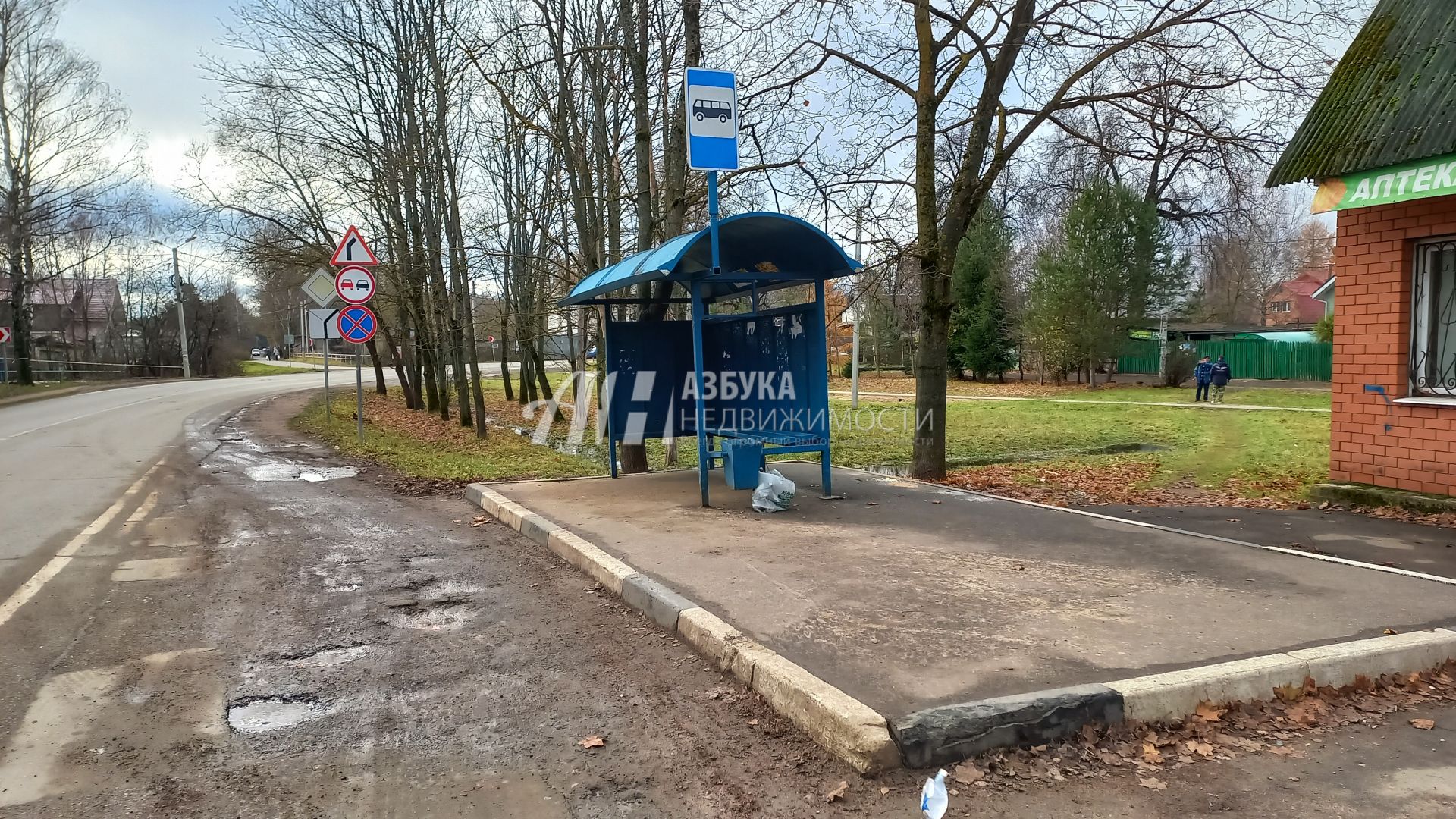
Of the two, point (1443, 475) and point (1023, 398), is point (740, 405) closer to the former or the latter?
point (1443, 475)

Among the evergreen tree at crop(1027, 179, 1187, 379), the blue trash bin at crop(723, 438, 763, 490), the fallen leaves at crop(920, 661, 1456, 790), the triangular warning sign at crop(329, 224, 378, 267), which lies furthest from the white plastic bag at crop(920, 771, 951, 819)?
the evergreen tree at crop(1027, 179, 1187, 379)

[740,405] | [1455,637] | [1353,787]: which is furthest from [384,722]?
[740,405]

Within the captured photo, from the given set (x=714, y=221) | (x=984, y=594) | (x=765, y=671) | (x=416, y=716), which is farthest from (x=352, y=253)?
(x=765, y=671)

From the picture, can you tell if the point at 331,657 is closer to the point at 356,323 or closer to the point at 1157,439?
the point at 356,323

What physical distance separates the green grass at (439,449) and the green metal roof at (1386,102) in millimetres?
8964

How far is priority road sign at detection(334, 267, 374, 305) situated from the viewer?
1426 centimetres

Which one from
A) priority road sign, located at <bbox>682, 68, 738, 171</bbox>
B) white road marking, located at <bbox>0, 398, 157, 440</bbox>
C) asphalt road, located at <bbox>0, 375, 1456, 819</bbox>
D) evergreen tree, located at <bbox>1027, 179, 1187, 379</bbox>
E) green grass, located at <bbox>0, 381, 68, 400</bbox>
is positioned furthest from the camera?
evergreen tree, located at <bbox>1027, 179, 1187, 379</bbox>

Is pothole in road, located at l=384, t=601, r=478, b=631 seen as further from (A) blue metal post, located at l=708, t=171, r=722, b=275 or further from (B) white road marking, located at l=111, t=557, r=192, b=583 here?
(A) blue metal post, located at l=708, t=171, r=722, b=275

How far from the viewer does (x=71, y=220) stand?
3250 centimetres

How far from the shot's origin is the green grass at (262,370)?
2106 inches

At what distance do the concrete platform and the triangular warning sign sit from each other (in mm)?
8174

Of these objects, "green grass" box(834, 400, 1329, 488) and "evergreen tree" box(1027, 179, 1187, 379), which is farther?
"evergreen tree" box(1027, 179, 1187, 379)

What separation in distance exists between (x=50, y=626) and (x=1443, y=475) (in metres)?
11.0

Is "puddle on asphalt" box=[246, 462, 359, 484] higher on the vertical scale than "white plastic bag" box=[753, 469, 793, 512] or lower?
lower
